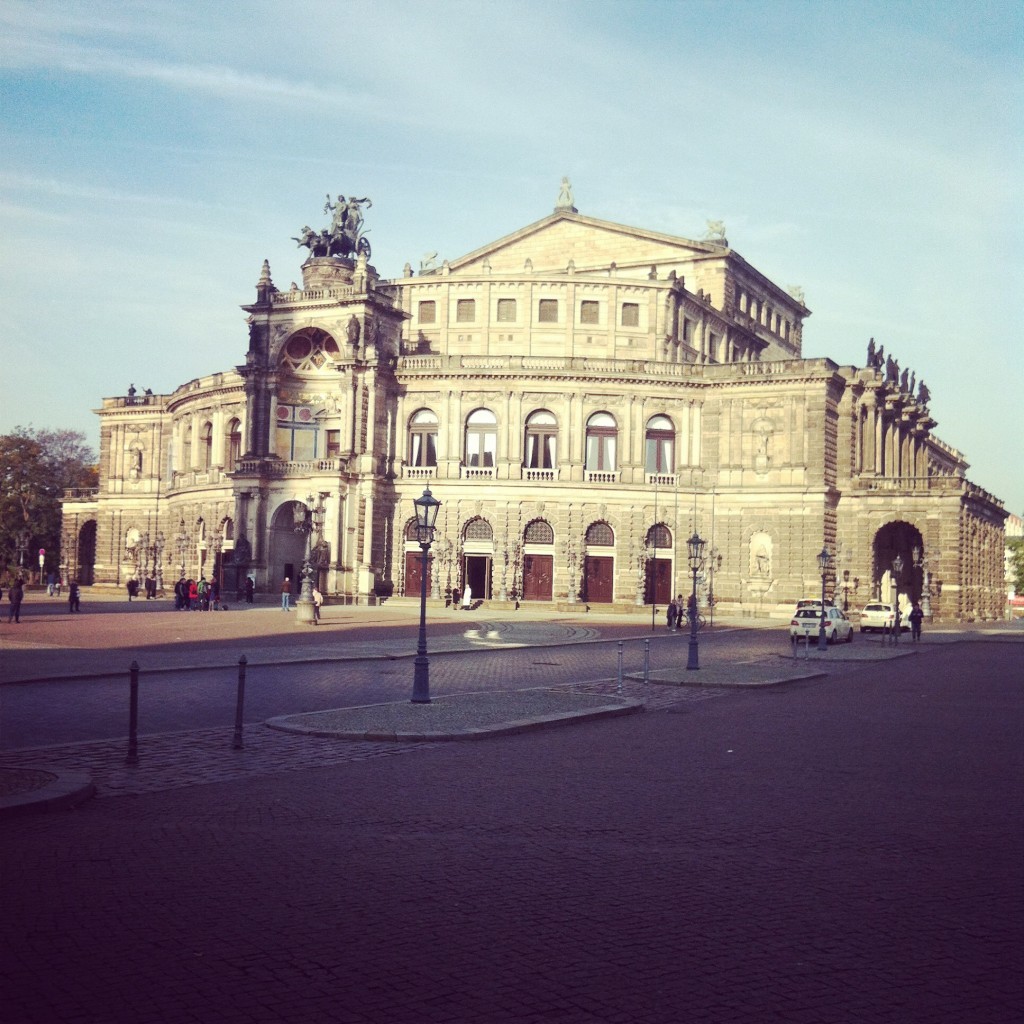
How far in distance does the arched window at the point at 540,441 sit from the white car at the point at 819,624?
91.1 ft

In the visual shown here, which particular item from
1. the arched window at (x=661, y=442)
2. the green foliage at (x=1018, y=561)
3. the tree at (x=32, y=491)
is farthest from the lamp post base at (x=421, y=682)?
the green foliage at (x=1018, y=561)

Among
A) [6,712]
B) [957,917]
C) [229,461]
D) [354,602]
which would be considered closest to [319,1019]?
[957,917]

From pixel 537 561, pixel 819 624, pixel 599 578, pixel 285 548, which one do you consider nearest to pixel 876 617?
pixel 819 624

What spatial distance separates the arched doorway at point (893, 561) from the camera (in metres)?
80.2

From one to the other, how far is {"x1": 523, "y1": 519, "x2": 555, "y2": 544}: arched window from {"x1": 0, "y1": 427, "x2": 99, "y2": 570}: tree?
1839 inches

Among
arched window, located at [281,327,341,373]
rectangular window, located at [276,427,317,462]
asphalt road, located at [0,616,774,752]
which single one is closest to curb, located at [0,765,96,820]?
asphalt road, located at [0,616,774,752]

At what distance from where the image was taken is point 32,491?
340ft

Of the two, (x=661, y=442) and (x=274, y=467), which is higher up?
(x=661, y=442)

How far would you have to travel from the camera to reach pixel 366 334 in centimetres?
7269

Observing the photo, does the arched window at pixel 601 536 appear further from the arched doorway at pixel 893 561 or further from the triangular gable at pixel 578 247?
the triangular gable at pixel 578 247

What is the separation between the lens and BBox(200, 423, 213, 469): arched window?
83688 millimetres

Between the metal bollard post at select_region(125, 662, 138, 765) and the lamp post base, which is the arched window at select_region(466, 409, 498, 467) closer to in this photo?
the lamp post base

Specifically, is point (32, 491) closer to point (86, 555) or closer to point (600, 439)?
point (86, 555)

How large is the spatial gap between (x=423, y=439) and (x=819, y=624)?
36785 millimetres
